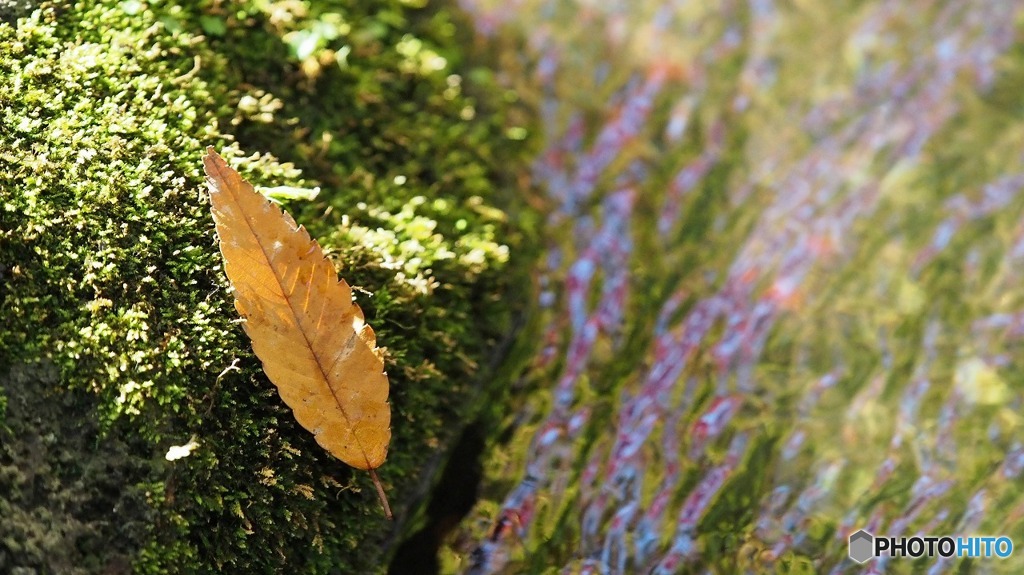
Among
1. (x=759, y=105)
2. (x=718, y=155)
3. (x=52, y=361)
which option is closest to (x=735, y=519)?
(x=718, y=155)

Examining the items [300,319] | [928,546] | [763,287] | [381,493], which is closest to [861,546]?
[928,546]

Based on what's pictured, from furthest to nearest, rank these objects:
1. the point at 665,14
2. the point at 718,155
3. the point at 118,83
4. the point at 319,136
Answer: the point at 665,14 → the point at 718,155 → the point at 319,136 → the point at 118,83

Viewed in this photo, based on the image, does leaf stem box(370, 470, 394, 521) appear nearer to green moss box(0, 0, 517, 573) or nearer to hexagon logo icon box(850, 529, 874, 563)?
green moss box(0, 0, 517, 573)

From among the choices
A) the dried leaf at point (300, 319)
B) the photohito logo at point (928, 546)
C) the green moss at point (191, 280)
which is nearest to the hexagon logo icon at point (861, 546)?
the photohito logo at point (928, 546)

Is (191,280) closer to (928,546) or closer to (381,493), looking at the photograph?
(381,493)

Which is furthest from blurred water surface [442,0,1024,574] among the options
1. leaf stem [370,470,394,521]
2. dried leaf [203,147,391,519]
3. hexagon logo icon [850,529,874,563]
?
dried leaf [203,147,391,519]

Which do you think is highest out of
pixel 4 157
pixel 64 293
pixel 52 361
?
pixel 4 157

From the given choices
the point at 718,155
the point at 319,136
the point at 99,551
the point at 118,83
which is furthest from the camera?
the point at 718,155

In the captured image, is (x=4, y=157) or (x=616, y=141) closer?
(x=4, y=157)

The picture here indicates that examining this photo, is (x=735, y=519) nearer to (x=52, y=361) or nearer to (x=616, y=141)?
(x=616, y=141)
